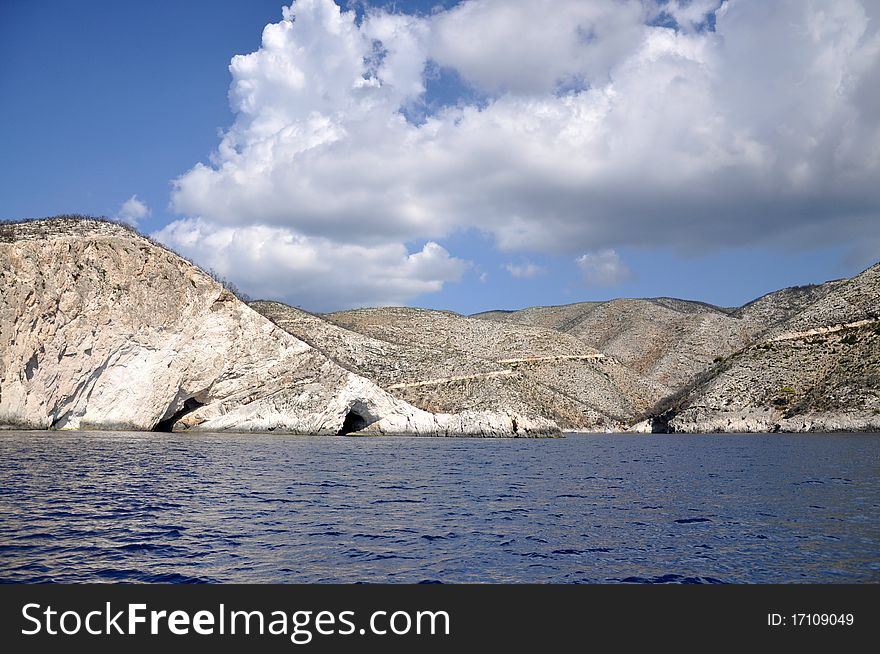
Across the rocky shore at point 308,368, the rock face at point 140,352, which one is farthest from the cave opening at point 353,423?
the rock face at point 140,352

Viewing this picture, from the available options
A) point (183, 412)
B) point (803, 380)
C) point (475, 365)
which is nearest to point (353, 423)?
point (183, 412)

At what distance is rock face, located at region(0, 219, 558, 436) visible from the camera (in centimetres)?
5541

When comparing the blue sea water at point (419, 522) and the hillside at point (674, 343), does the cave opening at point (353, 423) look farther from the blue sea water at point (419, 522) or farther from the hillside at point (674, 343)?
the hillside at point (674, 343)

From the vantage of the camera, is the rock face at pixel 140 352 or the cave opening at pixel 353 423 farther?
the cave opening at pixel 353 423

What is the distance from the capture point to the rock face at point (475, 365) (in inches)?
3639

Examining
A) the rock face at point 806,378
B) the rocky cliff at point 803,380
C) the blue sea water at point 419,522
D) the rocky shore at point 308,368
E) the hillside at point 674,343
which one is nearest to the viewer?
the blue sea water at point 419,522

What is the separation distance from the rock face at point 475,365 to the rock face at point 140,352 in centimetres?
1842

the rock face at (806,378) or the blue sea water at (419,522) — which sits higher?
the rock face at (806,378)

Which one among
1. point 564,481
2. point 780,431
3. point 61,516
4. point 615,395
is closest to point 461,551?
point 61,516

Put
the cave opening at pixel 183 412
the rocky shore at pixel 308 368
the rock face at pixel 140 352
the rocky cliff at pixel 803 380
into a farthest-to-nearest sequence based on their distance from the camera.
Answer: the rocky cliff at pixel 803 380
the cave opening at pixel 183 412
the rocky shore at pixel 308 368
the rock face at pixel 140 352

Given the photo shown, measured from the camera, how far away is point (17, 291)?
55.3 metres

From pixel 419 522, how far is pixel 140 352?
1910 inches

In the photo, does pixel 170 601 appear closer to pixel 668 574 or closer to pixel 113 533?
pixel 113 533

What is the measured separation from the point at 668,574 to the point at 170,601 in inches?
369
